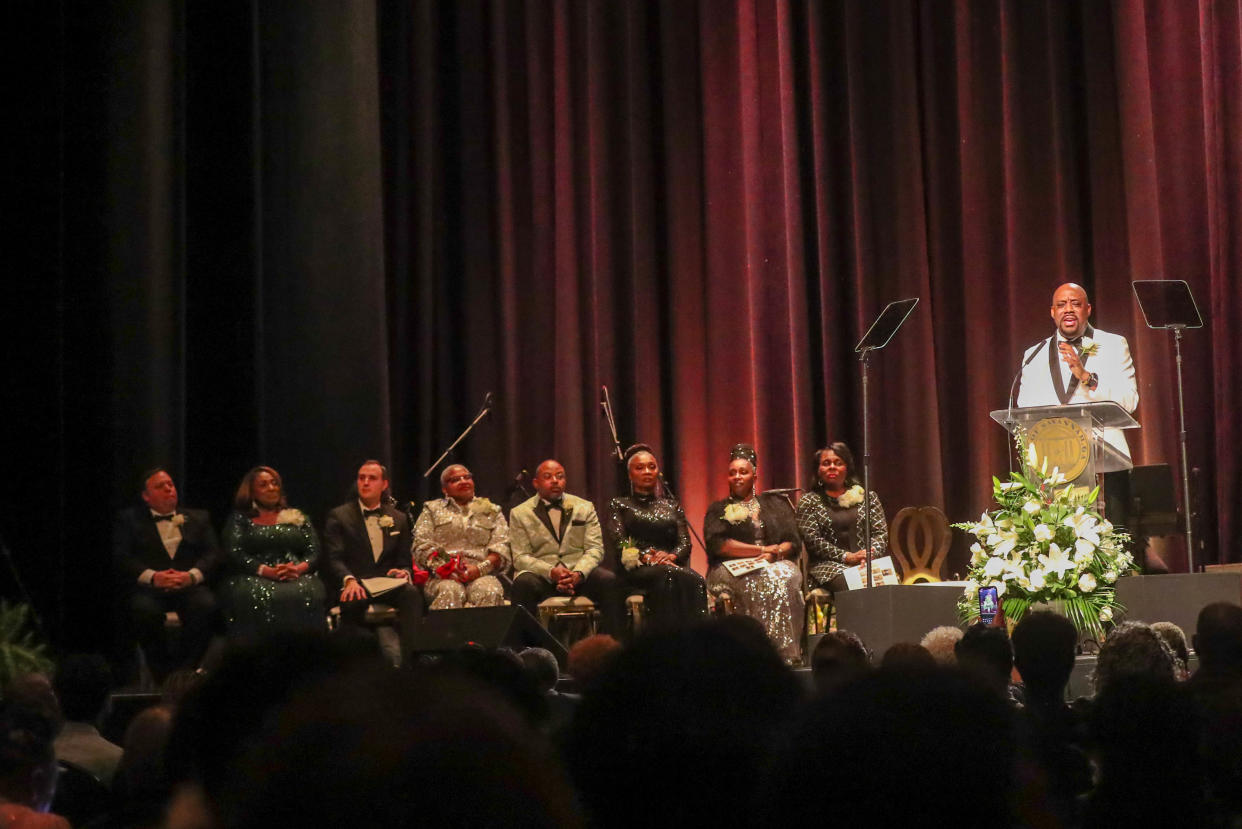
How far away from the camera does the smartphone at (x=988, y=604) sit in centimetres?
620

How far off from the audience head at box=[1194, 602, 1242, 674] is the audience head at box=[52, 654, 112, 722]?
2602 mm

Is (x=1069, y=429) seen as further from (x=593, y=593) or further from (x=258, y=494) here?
(x=258, y=494)

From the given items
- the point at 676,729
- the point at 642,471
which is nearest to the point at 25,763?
the point at 676,729

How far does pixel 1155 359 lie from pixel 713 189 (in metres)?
2.99

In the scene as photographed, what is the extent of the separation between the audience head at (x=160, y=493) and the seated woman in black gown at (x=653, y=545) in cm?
232

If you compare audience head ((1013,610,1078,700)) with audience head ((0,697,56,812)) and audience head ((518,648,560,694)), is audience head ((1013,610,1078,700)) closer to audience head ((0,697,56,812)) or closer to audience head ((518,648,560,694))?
audience head ((518,648,560,694))

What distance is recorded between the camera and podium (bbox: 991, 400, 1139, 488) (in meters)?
6.40

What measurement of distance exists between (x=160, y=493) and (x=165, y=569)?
0.40 m

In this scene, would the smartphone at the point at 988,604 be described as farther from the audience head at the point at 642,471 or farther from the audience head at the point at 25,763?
the audience head at the point at 25,763

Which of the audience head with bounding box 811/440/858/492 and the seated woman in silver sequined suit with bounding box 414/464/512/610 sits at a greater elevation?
the audience head with bounding box 811/440/858/492

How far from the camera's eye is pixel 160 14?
9.02 m

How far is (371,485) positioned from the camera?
8273 millimetres

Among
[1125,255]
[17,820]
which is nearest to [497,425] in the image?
[1125,255]

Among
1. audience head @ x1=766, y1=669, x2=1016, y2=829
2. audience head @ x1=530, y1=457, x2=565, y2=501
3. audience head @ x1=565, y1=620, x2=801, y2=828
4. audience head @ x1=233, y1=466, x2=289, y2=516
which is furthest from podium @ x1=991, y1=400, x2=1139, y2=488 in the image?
audience head @ x1=766, y1=669, x2=1016, y2=829
